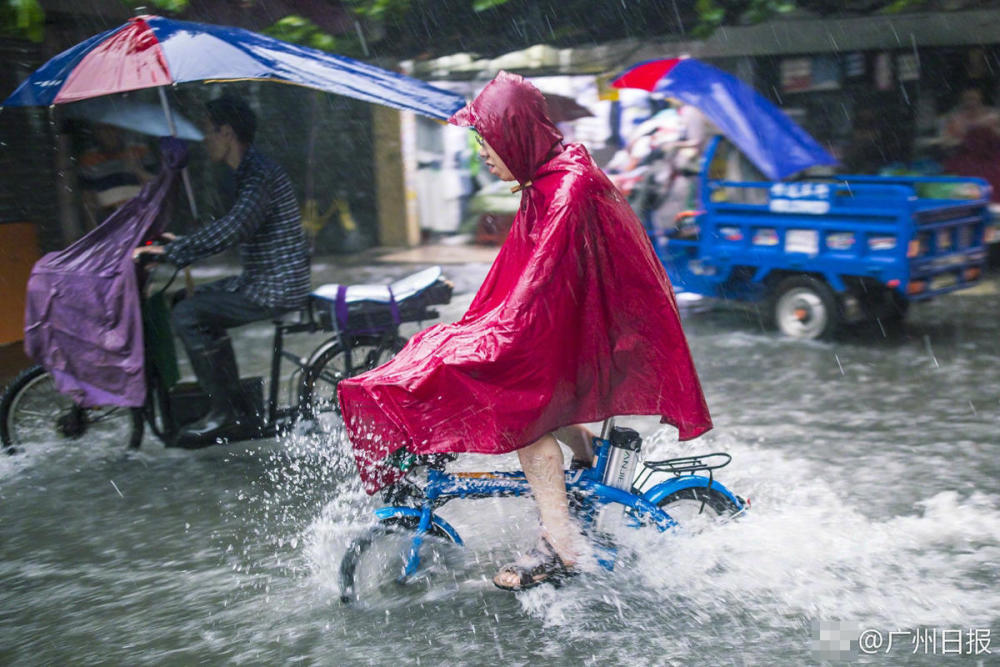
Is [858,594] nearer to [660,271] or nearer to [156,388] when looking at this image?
[660,271]

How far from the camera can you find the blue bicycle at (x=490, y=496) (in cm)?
348

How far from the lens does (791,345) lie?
7684 millimetres

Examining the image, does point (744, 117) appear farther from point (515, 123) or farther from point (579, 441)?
point (515, 123)

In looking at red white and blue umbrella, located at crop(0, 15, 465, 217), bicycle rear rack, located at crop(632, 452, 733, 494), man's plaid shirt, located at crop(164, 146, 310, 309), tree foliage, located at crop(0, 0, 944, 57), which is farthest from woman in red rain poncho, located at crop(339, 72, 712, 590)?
tree foliage, located at crop(0, 0, 944, 57)

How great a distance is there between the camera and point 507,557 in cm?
395

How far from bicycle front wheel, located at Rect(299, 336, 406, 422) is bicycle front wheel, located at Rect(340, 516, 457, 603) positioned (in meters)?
1.87

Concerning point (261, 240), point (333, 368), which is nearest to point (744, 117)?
point (333, 368)

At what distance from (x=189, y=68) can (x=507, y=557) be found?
2772 millimetres

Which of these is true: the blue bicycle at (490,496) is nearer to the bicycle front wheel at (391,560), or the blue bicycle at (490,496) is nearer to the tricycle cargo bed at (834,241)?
the bicycle front wheel at (391,560)

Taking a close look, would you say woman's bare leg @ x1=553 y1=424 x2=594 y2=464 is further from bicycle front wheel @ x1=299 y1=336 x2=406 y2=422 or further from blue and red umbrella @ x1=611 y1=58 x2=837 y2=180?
blue and red umbrella @ x1=611 y1=58 x2=837 y2=180

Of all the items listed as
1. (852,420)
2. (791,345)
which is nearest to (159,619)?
(852,420)

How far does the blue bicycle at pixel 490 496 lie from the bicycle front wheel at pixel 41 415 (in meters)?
2.49

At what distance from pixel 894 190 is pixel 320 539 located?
5403 millimetres

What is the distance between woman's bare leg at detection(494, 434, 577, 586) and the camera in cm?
336
